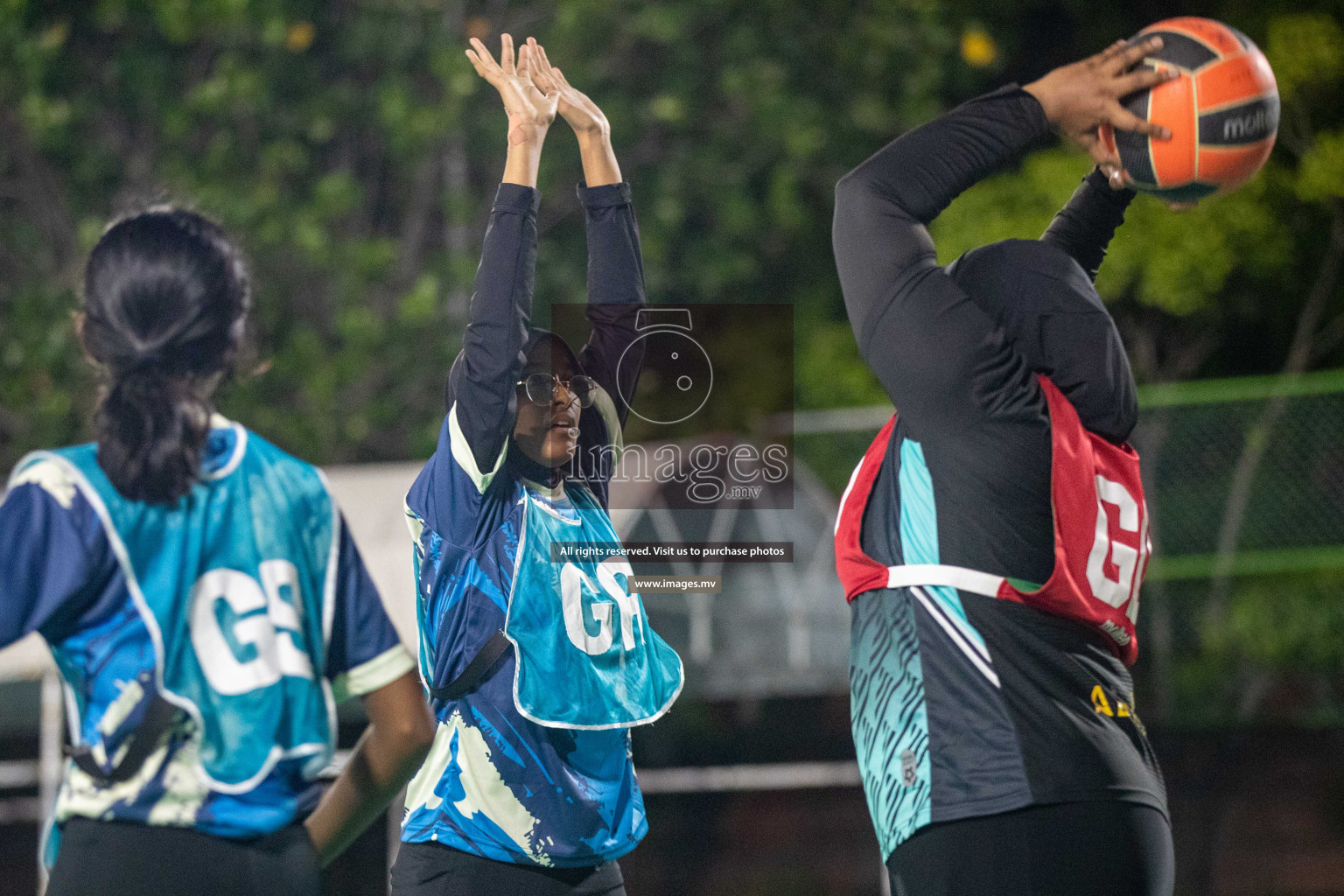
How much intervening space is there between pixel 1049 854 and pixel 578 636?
31.9 inches

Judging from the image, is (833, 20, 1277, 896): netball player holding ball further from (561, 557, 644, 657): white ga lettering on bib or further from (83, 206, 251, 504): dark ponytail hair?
(83, 206, 251, 504): dark ponytail hair

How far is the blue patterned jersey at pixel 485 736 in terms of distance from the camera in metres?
2.00

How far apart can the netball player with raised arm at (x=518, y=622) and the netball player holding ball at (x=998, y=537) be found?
44cm

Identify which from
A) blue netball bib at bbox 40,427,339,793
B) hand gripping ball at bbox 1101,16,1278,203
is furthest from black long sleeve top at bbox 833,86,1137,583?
blue netball bib at bbox 40,427,339,793

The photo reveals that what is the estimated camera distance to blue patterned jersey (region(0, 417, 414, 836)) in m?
1.73

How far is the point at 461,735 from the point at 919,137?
121 cm

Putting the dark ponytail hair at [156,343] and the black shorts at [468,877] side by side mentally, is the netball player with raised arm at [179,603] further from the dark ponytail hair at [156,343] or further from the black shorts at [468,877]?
the black shorts at [468,877]

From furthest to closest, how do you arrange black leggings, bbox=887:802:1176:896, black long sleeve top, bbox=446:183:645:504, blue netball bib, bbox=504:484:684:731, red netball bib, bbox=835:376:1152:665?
blue netball bib, bbox=504:484:684:731, black long sleeve top, bbox=446:183:645:504, red netball bib, bbox=835:376:1152:665, black leggings, bbox=887:802:1176:896

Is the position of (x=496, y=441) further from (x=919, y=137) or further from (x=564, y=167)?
(x=564, y=167)

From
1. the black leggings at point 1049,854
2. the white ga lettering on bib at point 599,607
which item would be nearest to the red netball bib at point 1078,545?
the black leggings at point 1049,854

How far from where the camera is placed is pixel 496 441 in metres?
1.96

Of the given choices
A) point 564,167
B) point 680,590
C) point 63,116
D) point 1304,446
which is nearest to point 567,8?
point 564,167

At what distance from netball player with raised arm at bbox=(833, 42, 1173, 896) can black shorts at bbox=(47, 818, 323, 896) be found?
36.6 inches

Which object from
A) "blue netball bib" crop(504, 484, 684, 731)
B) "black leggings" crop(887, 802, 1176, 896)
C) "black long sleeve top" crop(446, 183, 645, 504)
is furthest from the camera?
"blue netball bib" crop(504, 484, 684, 731)
